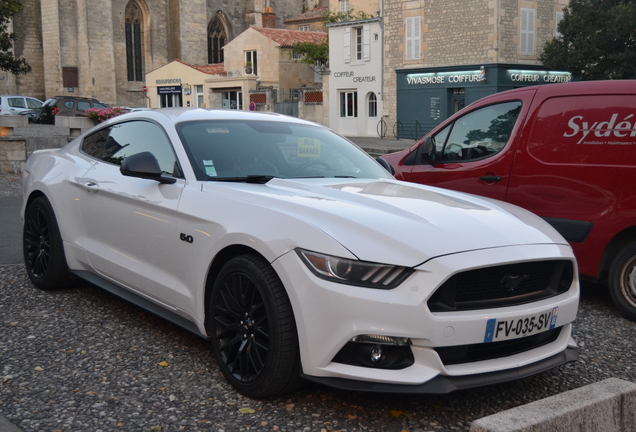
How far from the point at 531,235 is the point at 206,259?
5.76 feet

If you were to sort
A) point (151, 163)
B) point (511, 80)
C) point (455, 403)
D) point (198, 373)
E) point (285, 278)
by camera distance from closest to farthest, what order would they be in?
point (285, 278) < point (455, 403) < point (198, 373) < point (151, 163) < point (511, 80)

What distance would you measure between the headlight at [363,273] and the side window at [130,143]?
159 cm

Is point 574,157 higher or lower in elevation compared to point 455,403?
higher

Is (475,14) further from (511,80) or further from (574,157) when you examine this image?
(574,157)

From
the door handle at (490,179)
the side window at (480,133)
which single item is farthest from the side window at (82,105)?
the door handle at (490,179)

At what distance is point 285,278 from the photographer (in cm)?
343

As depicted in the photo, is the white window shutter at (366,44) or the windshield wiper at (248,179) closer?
the windshield wiper at (248,179)

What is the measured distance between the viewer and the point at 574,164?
5539 millimetres

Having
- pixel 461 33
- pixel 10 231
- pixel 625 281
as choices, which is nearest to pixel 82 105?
pixel 461 33

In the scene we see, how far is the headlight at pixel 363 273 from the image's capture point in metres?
3.27

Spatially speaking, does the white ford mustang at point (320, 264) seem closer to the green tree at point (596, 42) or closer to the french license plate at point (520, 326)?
the french license plate at point (520, 326)

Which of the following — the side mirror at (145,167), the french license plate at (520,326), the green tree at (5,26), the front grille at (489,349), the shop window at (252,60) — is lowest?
the front grille at (489,349)

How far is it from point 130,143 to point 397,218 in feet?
8.02

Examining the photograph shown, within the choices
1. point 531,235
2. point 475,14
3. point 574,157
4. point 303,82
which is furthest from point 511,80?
point 531,235
